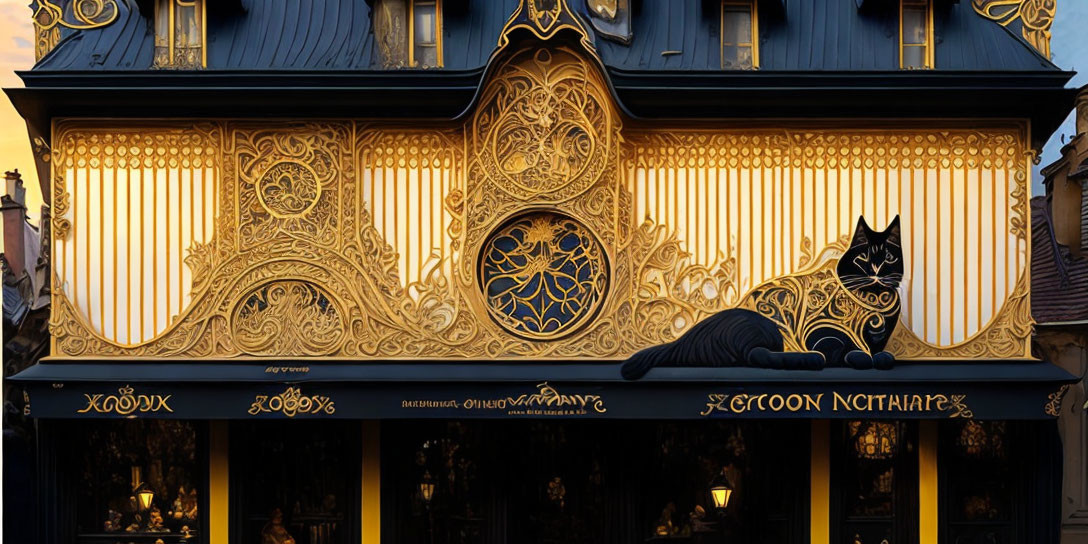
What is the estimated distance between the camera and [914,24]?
1131 cm

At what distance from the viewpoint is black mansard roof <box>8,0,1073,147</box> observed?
10.5m

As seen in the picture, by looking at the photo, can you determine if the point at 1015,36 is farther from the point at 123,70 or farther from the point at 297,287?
the point at 123,70

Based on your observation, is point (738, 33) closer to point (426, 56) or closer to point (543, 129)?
point (543, 129)

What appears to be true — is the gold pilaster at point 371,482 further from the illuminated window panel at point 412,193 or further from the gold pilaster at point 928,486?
the gold pilaster at point 928,486

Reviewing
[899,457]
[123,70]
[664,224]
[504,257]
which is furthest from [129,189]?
[899,457]

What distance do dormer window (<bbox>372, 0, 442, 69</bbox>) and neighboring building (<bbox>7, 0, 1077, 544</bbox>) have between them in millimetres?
47

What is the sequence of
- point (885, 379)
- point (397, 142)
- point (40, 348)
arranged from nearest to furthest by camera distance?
point (885, 379) → point (397, 142) → point (40, 348)

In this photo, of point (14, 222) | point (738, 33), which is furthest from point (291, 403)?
point (738, 33)

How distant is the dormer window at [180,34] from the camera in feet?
36.6

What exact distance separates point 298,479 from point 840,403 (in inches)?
272

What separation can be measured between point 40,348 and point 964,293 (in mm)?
12250

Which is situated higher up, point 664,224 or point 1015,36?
point 1015,36

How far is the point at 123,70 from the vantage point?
34.6ft

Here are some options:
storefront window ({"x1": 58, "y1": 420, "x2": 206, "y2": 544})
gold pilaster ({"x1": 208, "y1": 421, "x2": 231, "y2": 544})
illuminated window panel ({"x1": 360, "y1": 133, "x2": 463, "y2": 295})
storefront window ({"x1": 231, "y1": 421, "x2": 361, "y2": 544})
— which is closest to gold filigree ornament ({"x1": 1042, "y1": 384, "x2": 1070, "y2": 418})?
illuminated window panel ({"x1": 360, "y1": 133, "x2": 463, "y2": 295})
